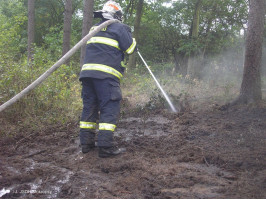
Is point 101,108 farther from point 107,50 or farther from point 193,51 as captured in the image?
point 193,51

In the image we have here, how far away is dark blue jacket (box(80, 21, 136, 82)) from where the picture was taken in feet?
13.6

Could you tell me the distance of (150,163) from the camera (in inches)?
143

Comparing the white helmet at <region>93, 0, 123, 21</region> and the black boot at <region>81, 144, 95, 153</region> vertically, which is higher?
the white helmet at <region>93, 0, 123, 21</region>

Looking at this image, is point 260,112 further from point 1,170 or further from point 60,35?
point 60,35

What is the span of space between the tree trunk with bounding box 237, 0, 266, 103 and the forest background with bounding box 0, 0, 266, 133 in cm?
119

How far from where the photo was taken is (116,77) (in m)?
4.28

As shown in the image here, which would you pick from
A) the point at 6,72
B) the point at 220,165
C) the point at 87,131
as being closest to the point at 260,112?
the point at 220,165

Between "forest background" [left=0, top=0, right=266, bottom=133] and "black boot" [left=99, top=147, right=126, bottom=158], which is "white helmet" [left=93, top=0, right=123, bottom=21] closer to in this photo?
"black boot" [left=99, top=147, right=126, bottom=158]

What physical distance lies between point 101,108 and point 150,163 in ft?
3.95

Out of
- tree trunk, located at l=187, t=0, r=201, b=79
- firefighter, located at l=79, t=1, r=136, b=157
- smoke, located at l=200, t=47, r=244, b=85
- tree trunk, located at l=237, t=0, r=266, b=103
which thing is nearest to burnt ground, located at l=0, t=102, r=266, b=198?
firefighter, located at l=79, t=1, r=136, b=157

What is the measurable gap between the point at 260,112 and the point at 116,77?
3.70m

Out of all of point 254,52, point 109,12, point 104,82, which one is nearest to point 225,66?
point 254,52

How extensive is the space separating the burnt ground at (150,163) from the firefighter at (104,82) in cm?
32

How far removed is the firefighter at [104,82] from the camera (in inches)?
162
